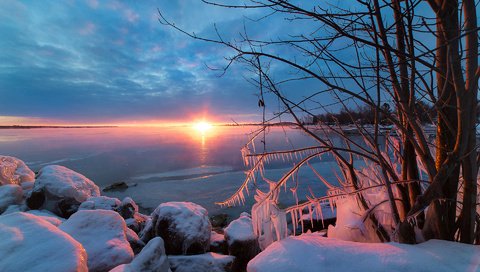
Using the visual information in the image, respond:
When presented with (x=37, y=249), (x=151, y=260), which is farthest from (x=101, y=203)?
(x=37, y=249)

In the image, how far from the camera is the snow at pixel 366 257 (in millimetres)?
1505

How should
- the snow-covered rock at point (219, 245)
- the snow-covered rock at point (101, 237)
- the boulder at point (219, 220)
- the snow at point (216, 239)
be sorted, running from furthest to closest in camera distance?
the boulder at point (219, 220)
the snow at point (216, 239)
the snow-covered rock at point (219, 245)
the snow-covered rock at point (101, 237)

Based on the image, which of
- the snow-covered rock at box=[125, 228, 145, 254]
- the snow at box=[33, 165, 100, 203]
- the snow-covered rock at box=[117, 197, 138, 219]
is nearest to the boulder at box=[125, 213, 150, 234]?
the snow-covered rock at box=[117, 197, 138, 219]

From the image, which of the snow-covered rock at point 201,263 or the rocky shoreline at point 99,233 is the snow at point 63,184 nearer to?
the rocky shoreline at point 99,233

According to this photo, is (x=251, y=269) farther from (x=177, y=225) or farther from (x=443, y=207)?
(x=177, y=225)

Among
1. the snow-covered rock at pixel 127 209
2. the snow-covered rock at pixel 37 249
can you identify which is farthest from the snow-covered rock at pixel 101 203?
the snow-covered rock at pixel 37 249

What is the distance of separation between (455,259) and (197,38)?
2235 mm

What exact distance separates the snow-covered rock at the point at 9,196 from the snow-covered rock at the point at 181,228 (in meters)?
4.23

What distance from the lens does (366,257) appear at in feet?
5.37

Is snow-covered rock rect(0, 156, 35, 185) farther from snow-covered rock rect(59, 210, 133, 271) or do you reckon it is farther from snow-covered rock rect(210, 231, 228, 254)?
snow-covered rock rect(210, 231, 228, 254)

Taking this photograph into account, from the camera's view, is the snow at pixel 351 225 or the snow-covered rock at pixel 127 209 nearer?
the snow at pixel 351 225

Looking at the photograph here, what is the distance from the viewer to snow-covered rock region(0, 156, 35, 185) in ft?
26.3

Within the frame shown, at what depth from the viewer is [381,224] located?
94.0 inches

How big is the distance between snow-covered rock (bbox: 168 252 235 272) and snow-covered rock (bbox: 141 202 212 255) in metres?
0.56
